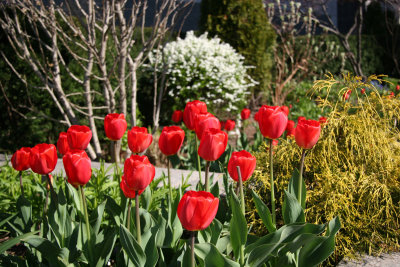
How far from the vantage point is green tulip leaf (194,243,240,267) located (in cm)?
124

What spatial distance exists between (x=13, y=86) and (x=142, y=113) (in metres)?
2.10

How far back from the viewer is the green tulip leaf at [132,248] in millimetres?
1291

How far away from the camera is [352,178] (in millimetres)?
2020

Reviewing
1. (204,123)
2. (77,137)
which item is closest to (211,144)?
(204,123)

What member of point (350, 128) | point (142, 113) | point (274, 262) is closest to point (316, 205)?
point (350, 128)

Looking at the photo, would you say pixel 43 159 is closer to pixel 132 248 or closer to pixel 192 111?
pixel 132 248

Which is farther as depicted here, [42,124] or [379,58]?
[379,58]

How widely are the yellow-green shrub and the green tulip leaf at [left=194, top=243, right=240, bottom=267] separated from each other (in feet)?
2.69

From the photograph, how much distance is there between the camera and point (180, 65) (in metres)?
5.77

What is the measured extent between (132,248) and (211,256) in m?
0.26

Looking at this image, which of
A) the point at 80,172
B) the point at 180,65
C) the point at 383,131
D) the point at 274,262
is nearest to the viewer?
the point at 80,172

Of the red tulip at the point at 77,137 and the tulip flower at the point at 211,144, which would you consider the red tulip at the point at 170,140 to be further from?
the red tulip at the point at 77,137

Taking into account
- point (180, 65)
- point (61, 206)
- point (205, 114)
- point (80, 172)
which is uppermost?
point (180, 65)

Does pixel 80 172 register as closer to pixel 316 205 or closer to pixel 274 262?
pixel 274 262
